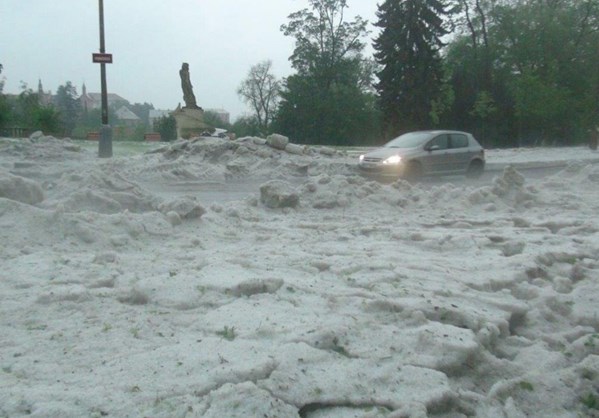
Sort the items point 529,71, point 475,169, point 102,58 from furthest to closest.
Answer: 1. point 529,71
2. point 102,58
3. point 475,169

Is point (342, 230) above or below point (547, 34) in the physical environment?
below

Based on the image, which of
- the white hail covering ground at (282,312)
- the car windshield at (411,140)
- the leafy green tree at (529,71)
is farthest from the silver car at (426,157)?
the leafy green tree at (529,71)

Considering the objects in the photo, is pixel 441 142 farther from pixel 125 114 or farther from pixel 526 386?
pixel 125 114

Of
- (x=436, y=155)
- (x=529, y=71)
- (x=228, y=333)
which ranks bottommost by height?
(x=228, y=333)

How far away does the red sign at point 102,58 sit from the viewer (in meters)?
20.5

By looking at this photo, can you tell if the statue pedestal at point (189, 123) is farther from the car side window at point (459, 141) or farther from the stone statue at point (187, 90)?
the car side window at point (459, 141)

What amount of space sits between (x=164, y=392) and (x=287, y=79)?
5865 cm

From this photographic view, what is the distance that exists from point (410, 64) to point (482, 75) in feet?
27.6

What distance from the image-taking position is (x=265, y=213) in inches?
363

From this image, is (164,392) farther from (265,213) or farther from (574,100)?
(574,100)

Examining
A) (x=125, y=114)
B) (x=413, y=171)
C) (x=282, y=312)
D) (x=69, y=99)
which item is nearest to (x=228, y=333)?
(x=282, y=312)

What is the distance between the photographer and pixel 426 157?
18.2 m

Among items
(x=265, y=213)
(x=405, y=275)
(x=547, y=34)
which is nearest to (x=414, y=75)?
(x=547, y=34)

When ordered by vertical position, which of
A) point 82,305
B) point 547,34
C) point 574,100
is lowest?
point 82,305
